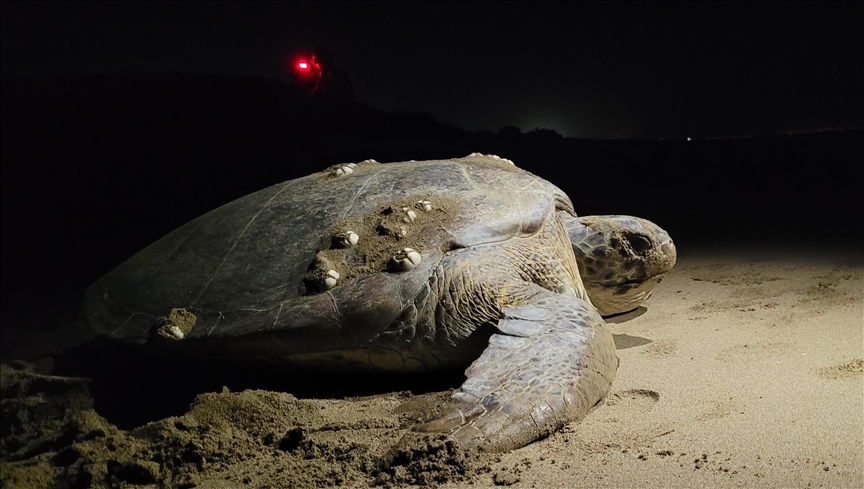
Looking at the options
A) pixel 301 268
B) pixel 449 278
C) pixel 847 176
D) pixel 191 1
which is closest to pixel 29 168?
pixel 191 1

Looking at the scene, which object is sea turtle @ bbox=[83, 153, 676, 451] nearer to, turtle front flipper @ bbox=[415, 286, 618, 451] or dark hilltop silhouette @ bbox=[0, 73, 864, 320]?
turtle front flipper @ bbox=[415, 286, 618, 451]

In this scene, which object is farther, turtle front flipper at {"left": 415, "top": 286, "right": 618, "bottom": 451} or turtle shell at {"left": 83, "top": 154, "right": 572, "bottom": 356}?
turtle shell at {"left": 83, "top": 154, "right": 572, "bottom": 356}

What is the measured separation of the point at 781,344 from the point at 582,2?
455 cm

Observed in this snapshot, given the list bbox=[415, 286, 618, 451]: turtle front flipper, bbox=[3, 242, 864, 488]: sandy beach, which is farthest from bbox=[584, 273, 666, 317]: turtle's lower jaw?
bbox=[415, 286, 618, 451]: turtle front flipper

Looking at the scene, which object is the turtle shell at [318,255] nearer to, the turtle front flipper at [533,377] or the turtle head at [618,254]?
the turtle head at [618,254]

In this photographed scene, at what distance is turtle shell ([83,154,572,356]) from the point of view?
220 cm

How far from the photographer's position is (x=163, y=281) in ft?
8.89

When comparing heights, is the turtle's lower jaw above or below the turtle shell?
below

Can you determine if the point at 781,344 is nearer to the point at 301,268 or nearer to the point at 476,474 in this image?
the point at 476,474

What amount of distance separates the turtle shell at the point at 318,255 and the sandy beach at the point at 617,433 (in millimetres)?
367

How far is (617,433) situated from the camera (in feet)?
4.81

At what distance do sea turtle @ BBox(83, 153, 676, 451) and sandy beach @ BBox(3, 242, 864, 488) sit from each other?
209 millimetres

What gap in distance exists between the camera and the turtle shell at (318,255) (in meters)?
2.20

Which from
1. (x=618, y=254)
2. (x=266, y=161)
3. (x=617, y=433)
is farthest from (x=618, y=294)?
(x=266, y=161)
